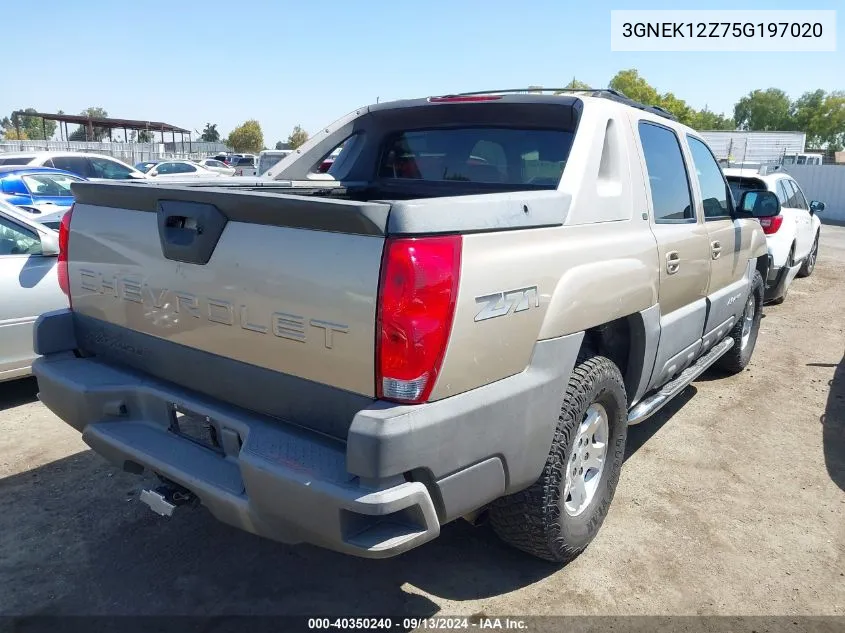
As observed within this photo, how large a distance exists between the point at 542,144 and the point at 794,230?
6.85m

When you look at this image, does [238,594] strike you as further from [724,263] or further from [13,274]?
[724,263]

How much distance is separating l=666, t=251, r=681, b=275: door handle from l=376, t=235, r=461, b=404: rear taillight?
181 cm

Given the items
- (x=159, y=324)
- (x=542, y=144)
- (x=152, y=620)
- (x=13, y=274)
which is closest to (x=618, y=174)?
(x=542, y=144)

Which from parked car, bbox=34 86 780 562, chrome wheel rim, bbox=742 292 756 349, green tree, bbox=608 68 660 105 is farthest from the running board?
green tree, bbox=608 68 660 105

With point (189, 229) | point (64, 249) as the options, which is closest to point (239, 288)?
point (189, 229)

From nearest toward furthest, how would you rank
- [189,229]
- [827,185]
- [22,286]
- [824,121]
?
[189,229] < [22,286] < [827,185] < [824,121]

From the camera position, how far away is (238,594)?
2.81 metres

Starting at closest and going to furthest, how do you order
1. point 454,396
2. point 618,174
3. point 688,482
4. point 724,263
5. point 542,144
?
point 454,396, point 618,174, point 542,144, point 688,482, point 724,263

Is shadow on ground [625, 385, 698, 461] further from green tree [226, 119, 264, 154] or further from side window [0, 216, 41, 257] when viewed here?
green tree [226, 119, 264, 154]

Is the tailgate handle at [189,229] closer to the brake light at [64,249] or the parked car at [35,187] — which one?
the brake light at [64,249]

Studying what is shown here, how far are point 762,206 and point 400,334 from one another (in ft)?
12.5

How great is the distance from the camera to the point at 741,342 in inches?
228

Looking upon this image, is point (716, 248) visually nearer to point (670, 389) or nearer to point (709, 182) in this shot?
point (709, 182)

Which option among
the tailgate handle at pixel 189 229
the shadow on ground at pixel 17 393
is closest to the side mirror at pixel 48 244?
the shadow on ground at pixel 17 393
